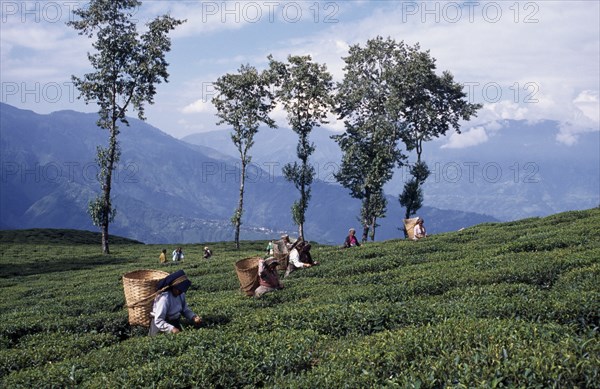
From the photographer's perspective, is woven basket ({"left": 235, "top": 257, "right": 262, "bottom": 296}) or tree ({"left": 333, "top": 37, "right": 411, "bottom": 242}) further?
tree ({"left": 333, "top": 37, "right": 411, "bottom": 242})

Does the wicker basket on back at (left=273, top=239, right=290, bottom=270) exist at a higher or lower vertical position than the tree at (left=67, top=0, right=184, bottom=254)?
lower

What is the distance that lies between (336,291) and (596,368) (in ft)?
33.8

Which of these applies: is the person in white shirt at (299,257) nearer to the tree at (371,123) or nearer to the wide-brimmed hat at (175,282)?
the wide-brimmed hat at (175,282)

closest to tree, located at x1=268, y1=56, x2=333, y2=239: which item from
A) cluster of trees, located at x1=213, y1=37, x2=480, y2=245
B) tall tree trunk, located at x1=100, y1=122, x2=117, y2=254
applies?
cluster of trees, located at x1=213, y1=37, x2=480, y2=245

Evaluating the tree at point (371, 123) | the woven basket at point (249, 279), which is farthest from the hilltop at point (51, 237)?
the woven basket at point (249, 279)

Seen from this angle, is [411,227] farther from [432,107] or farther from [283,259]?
[432,107]

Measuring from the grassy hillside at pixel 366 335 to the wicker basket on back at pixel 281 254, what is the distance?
219cm

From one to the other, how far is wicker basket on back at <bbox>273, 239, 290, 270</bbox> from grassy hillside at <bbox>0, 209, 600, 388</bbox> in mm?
2188

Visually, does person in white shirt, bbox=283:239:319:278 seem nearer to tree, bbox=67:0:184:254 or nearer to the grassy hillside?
the grassy hillside

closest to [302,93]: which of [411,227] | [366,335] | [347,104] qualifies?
[347,104]

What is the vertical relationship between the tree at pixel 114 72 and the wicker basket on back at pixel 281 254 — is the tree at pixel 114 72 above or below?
above

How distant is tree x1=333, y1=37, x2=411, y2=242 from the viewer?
6028cm

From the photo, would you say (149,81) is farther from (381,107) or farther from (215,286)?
(215,286)

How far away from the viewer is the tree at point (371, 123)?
6028 cm
